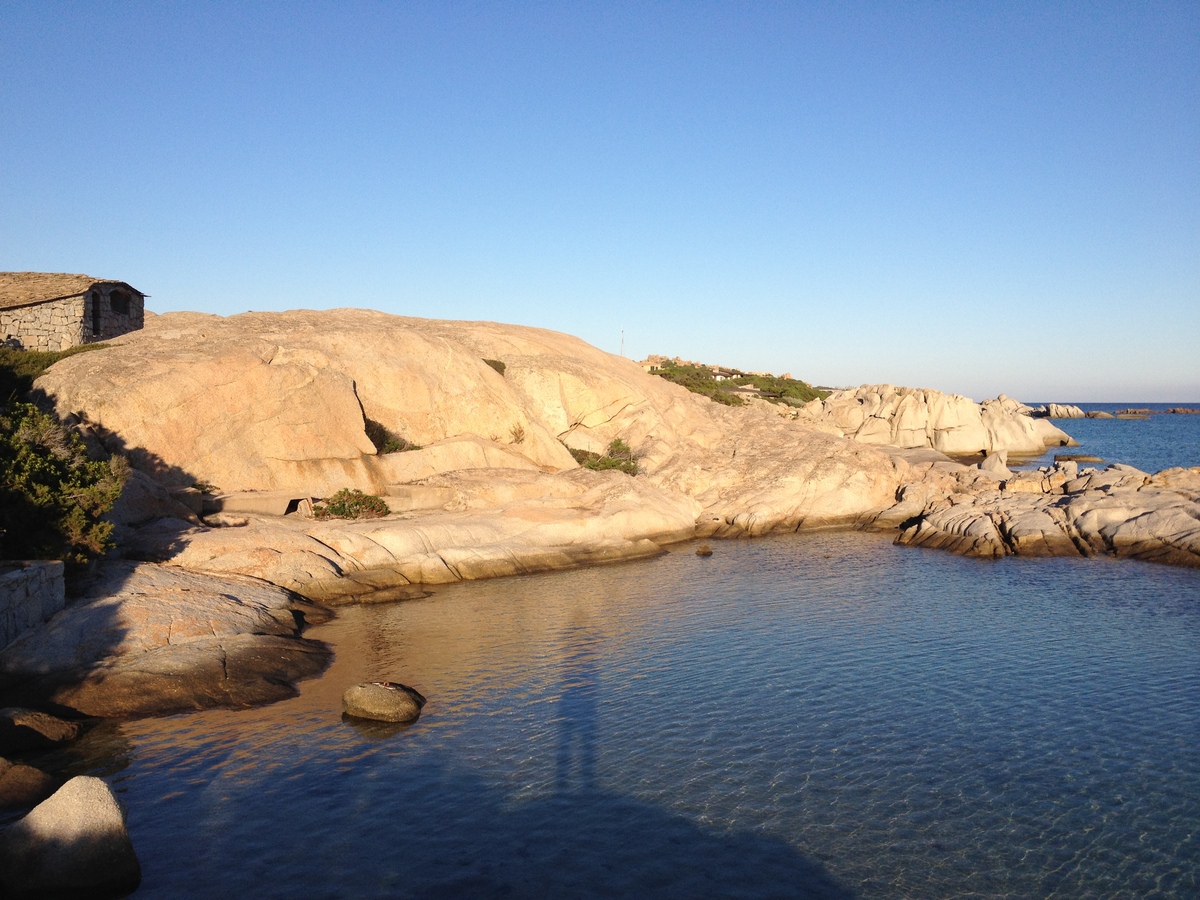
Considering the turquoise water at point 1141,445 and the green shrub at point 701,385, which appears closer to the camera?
the green shrub at point 701,385

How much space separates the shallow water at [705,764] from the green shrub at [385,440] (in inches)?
637

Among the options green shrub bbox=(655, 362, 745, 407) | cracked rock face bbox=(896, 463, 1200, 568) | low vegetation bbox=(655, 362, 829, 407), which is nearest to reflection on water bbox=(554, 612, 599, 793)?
cracked rock face bbox=(896, 463, 1200, 568)

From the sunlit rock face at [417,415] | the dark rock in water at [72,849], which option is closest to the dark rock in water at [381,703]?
the dark rock in water at [72,849]

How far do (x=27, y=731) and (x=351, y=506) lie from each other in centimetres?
2089

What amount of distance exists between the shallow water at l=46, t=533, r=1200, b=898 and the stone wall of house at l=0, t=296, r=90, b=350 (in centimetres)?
2621

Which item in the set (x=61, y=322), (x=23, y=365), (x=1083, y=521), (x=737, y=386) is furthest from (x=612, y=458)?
(x=737, y=386)

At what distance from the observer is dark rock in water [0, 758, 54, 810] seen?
52.9ft

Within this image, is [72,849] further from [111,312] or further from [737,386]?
[737,386]

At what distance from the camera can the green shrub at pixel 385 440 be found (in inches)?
1844

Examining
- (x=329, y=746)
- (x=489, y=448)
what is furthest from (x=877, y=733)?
(x=489, y=448)

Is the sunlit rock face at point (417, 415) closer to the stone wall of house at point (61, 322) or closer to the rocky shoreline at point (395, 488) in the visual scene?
the rocky shoreline at point (395, 488)

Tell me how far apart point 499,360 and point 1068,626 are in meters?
39.3

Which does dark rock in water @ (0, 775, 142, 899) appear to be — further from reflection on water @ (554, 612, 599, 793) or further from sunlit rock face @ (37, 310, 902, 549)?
sunlit rock face @ (37, 310, 902, 549)

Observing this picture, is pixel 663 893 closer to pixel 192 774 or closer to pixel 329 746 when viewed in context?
pixel 329 746
